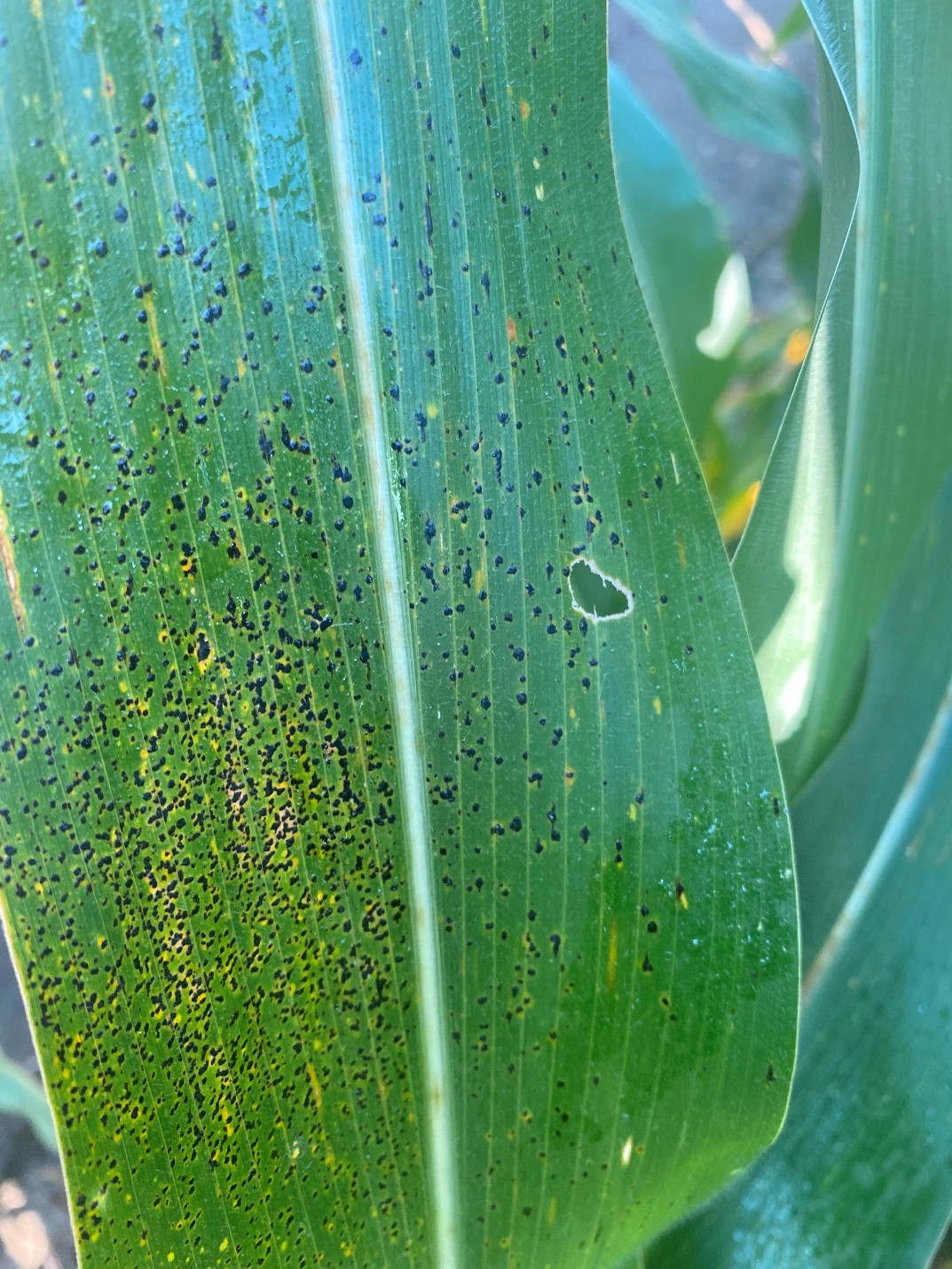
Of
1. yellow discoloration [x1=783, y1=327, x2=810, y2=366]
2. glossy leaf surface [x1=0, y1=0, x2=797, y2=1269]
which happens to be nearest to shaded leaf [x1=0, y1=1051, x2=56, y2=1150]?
glossy leaf surface [x1=0, y1=0, x2=797, y2=1269]

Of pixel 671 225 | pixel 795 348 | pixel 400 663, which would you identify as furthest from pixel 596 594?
pixel 795 348

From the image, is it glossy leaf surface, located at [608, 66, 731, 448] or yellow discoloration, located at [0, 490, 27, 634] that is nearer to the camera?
yellow discoloration, located at [0, 490, 27, 634]

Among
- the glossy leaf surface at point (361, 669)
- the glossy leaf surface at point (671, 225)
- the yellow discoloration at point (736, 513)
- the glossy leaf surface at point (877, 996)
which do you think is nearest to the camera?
the glossy leaf surface at point (361, 669)

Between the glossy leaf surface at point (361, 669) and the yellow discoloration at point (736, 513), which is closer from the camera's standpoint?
the glossy leaf surface at point (361, 669)

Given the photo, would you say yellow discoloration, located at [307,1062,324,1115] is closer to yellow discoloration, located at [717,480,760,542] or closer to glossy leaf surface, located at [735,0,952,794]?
glossy leaf surface, located at [735,0,952,794]

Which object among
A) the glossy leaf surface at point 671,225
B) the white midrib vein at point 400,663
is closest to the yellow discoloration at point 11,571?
the white midrib vein at point 400,663

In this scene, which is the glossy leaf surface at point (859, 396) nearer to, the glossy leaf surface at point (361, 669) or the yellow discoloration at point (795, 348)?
the glossy leaf surface at point (361, 669)
